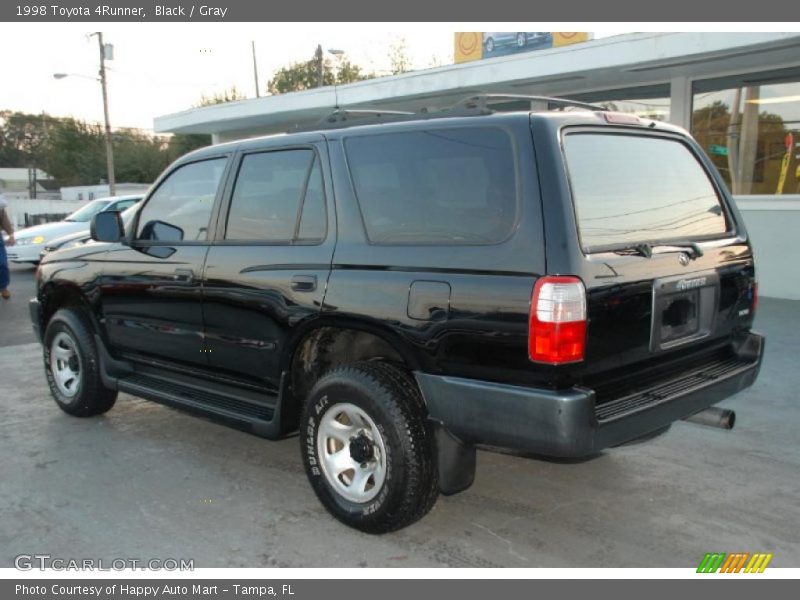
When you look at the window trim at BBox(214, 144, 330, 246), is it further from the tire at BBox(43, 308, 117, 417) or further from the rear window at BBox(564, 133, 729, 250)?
the tire at BBox(43, 308, 117, 417)

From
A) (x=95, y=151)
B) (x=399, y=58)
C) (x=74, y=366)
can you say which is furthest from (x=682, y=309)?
(x=95, y=151)

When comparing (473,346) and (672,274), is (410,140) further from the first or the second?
(672,274)

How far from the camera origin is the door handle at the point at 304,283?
3.72m

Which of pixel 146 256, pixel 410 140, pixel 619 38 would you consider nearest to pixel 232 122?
pixel 619 38

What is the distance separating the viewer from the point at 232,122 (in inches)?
739

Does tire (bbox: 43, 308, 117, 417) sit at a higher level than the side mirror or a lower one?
lower

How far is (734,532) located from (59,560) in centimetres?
315

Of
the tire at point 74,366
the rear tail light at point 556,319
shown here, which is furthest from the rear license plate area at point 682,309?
the tire at point 74,366

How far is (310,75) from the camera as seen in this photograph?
175 ft

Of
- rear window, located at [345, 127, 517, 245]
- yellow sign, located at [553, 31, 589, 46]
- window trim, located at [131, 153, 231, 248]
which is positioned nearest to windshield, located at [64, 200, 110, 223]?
yellow sign, located at [553, 31, 589, 46]

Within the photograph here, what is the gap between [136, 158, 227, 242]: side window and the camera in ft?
14.7

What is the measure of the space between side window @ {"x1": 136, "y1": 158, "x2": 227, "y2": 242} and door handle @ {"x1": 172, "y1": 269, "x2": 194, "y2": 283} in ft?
0.68

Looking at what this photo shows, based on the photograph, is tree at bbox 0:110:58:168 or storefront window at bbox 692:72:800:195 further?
tree at bbox 0:110:58:168

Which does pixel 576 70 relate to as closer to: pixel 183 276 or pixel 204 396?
pixel 183 276
